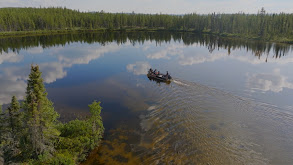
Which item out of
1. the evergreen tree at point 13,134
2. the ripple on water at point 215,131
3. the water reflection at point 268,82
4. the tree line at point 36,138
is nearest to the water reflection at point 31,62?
the evergreen tree at point 13,134

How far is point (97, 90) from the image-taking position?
44906mm

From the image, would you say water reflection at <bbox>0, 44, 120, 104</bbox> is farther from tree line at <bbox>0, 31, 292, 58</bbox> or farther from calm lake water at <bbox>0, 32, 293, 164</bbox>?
tree line at <bbox>0, 31, 292, 58</bbox>

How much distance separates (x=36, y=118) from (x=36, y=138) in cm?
244

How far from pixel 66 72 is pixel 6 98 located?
20501mm

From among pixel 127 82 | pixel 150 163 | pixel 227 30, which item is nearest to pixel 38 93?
pixel 150 163

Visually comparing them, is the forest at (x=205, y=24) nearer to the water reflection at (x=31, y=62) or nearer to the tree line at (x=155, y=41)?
the tree line at (x=155, y=41)

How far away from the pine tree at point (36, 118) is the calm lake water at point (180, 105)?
628 cm

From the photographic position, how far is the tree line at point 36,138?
18500 millimetres

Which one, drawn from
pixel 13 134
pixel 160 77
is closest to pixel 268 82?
pixel 160 77

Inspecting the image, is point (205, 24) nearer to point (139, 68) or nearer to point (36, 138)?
point (139, 68)

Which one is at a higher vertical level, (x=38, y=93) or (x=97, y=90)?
(x=38, y=93)

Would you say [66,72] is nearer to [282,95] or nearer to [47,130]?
[47,130]

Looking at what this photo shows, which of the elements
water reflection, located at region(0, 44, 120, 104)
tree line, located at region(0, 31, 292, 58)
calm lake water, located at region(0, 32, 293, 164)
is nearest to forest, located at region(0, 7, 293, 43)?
tree line, located at region(0, 31, 292, 58)

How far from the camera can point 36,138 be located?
19.3 metres
